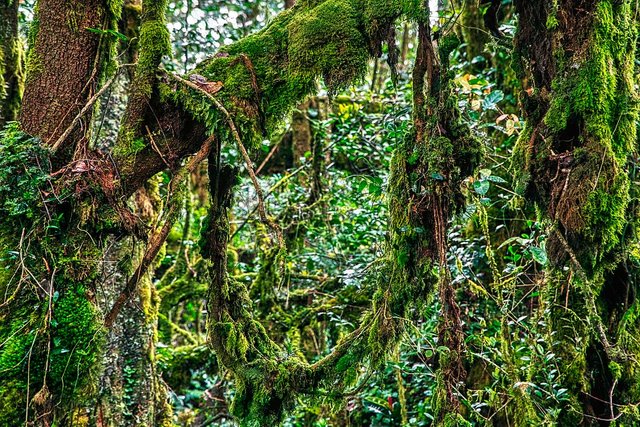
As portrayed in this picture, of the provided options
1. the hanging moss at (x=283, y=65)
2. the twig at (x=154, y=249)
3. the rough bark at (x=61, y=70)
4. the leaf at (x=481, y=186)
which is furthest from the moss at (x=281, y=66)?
the leaf at (x=481, y=186)

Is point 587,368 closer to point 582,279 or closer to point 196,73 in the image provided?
point 582,279

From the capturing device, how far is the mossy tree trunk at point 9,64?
4.18m

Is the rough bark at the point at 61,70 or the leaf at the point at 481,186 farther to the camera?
the rough bark at the point at 61,70

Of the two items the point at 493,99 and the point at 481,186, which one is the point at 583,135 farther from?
the point at 493,99

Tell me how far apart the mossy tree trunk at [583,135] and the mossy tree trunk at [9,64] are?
3.63 m

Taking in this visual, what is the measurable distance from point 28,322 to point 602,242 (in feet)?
9.08

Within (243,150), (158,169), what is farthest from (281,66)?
(158,169)

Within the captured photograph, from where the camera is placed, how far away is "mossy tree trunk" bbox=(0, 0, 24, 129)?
13.7ft

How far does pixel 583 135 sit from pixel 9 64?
4077 millimetres

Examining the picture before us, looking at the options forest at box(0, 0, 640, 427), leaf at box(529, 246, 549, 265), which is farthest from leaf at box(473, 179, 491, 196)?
leaf at box(529, 246, 549, 265)

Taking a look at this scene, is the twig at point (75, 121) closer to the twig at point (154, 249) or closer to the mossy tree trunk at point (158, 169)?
the mossy tree trunk at point (158, 169)

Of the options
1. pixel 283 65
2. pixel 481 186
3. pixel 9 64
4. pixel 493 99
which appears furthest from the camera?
pixel 9 64

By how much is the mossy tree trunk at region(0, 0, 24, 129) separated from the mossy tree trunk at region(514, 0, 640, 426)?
363 centimetres

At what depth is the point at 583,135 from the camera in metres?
2.62
